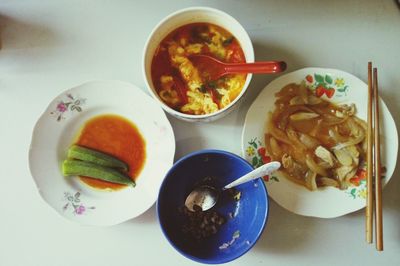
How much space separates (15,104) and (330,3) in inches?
38.3

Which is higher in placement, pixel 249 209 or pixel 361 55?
pixel 361 55

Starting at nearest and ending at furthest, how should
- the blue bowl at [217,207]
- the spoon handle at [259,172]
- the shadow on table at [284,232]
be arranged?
the spoon handle at [259,172] → the blue bowl at [217,207] → the shadow on table at [284,232]

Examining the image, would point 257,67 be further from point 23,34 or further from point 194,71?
point 23,34

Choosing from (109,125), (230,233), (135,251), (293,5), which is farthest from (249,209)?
(293,5)

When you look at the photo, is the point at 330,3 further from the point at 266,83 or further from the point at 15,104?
the point at 15,104

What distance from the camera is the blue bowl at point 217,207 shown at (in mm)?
1268

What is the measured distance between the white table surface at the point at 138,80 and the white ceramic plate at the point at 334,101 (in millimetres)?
72

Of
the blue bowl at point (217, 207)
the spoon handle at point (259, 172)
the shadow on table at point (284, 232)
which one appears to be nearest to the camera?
the spoon handle at point (259, 172)

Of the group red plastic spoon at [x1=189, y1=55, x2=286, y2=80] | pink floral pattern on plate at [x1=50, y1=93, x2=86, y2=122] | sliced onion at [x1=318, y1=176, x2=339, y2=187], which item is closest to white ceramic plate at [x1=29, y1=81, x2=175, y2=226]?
pink floral pattern on plate at [x1=50, y1=93, x2=86, y2=122]

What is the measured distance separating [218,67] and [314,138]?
330 millimetres

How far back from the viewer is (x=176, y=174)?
132cm

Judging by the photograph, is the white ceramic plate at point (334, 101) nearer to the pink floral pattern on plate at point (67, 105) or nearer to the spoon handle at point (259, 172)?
the spoon handle at point (259, 172)

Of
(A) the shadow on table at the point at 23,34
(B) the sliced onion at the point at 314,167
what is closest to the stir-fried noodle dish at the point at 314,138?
(B) the sliced onion at the point at 314,167

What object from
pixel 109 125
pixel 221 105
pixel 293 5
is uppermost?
pixel 293 5
